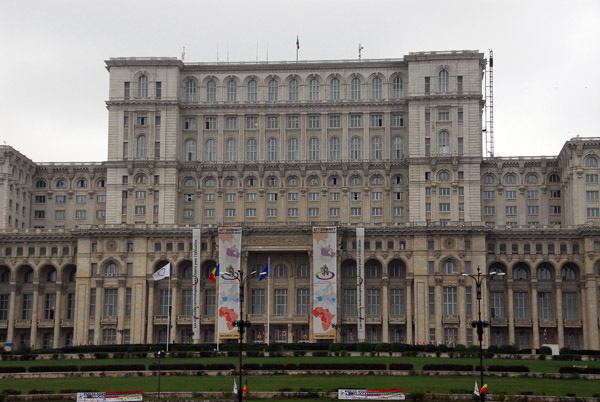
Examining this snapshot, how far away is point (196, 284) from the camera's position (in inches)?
5832

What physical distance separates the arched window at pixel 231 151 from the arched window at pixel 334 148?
668 inches

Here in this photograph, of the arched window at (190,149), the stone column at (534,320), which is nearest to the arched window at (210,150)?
the arched window at (190,149)

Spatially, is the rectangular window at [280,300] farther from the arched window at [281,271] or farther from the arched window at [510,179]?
the arched window at [510,179]

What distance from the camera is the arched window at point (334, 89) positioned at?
164500mm

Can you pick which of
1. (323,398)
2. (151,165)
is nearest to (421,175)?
(151,165)

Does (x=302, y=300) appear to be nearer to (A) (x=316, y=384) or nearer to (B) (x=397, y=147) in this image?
(B) (x=397, y=147)

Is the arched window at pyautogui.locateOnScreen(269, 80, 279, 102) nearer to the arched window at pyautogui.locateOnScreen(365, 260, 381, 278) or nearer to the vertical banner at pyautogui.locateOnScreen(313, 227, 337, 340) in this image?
the vertical banner at pyautogui.locateOnScreen(313, 227, 337, 340)

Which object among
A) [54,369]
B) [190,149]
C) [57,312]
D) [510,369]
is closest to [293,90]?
[190,149]

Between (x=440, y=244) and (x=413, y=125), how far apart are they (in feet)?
72.5

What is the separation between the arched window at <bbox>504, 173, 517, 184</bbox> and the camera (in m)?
162

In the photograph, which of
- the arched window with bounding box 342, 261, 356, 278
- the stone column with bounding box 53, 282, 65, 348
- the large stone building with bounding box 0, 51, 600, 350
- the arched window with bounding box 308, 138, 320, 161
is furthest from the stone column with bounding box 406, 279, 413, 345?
the stone column with bounding box 53, 282, 65, 348

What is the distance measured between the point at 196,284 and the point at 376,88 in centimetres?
4772

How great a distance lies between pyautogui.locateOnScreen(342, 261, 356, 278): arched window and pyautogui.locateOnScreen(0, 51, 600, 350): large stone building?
38cm

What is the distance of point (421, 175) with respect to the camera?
15662 centimetres
